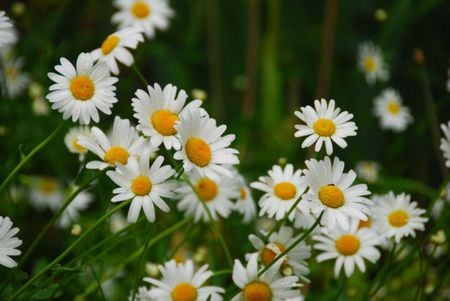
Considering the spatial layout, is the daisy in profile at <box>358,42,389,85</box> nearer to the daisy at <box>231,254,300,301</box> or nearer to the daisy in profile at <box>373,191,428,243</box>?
→ the daisy in profile at <box>373,191,428,243</box>

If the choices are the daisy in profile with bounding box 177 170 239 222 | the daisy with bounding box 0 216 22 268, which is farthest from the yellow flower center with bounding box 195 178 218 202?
the daisy with bounding box 0 216 22 268

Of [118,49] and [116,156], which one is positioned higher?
[118,49]

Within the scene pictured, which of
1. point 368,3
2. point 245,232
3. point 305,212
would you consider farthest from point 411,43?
point 305,212

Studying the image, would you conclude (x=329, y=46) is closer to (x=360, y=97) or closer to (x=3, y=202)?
(x=360, y=97)

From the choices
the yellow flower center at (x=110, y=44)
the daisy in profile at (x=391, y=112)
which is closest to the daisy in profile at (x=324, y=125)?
the yellow flower center at (x=110, y=44)

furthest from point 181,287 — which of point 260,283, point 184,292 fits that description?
point 260,283

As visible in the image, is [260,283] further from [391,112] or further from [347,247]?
[391,112]

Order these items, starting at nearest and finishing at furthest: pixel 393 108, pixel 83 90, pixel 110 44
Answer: pixel 83 90
pixel 110 44
pixel 393 108
